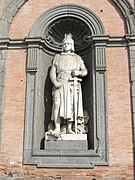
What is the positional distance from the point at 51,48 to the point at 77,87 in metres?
1.72

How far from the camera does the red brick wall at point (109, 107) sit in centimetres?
905

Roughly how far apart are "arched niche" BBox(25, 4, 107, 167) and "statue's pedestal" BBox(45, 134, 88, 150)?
15 centimetres

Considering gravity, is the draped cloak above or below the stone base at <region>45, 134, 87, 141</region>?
above

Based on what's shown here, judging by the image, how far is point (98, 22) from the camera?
10586 mm

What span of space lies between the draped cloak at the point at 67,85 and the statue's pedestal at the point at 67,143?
545 millimetres

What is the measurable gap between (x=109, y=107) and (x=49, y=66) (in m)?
2.42

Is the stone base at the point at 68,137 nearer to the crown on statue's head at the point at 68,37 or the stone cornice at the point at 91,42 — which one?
the stone cornice at the point at 91,42

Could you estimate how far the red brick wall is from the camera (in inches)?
356

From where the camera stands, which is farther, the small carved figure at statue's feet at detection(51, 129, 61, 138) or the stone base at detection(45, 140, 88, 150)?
the small carved figure at statue's feet at detection(51, 129, 61, 138)

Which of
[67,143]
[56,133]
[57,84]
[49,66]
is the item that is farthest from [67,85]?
[67,143]

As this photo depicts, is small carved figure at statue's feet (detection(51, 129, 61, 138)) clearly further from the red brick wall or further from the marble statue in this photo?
the red brick wall

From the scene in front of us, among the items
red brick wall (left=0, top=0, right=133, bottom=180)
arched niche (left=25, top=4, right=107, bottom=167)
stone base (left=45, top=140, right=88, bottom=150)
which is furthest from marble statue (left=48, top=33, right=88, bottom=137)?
red brick wall (left=0, top=0, right=133, bottom=180)

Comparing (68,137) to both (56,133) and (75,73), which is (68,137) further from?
(75,73)

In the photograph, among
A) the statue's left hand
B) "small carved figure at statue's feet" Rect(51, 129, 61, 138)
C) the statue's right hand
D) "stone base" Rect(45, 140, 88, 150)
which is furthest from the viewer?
the statue's left hand
